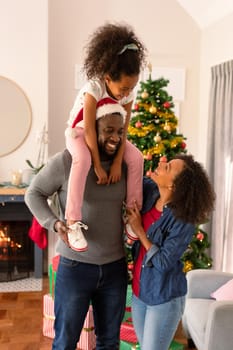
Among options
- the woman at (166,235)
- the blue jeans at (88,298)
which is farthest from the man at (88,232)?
the woman at (166,235)

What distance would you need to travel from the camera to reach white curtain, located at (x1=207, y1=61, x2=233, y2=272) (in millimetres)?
3494

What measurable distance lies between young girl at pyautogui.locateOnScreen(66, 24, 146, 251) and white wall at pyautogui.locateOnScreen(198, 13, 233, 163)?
2.43m

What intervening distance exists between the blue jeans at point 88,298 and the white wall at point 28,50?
102 inches

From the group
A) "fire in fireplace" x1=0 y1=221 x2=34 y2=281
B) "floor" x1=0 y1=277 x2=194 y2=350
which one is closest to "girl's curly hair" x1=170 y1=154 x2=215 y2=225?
"floor" x1=0 y1=277 x2=194 y2=350

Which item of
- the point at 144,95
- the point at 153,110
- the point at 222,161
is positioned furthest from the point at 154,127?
the point at 222,161

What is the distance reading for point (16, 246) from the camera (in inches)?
156

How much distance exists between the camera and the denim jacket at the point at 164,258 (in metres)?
1.57

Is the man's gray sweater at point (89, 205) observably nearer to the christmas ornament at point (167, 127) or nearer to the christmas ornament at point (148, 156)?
the christmas ornament at point (148, 156)

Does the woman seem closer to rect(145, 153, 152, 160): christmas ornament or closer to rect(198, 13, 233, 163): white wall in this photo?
rect(145, 153, 152, 160): christmas ornament

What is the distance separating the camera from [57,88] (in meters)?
4.06

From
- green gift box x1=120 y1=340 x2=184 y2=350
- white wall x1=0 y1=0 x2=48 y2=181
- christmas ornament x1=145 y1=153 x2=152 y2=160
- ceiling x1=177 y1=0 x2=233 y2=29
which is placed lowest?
green gift box x1=120 y1=340 x2=184 y2=350

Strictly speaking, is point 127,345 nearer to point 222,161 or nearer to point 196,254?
point 196,254

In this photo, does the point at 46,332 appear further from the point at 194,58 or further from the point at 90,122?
the point at 194,58

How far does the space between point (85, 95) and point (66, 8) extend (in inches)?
114
